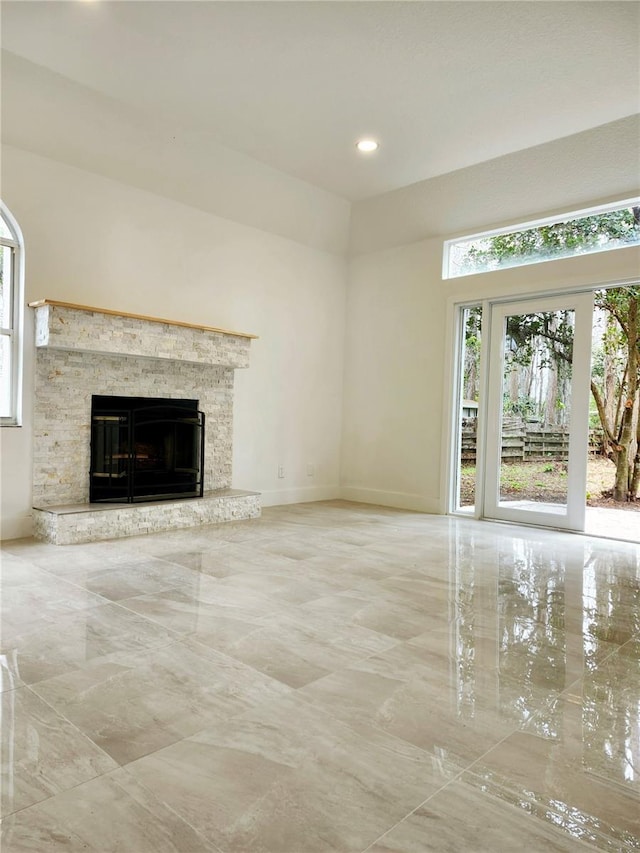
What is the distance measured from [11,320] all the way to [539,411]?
172 inches

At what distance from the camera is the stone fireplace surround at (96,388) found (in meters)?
4.04

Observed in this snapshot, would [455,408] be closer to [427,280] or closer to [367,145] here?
[427,280]

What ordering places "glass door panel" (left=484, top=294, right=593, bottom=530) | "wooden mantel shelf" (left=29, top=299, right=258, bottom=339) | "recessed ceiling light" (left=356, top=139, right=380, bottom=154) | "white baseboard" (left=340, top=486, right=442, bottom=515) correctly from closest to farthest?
"wooden mantel shelf" (left=29, top=299, right=258, bottom=339) → "recessed ceiling light" (left=356, top=139, right=380, bottom=154) → "glass door panel" (left=484, top=294, right=593, bottom=530) → "white baseboard" (left=340, top=486, right=442, bottom=515)

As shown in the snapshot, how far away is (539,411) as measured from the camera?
516cm

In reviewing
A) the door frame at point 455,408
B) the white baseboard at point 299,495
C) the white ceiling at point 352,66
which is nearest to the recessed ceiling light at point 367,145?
the white ceiling at point 352,66

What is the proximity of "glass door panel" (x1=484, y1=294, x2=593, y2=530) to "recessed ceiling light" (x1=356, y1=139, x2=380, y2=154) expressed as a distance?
1.87m

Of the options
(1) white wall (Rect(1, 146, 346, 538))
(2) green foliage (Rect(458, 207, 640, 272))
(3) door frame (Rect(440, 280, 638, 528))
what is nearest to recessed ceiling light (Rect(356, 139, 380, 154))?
(1) white wall (Rect(1, 146, 346, 538))

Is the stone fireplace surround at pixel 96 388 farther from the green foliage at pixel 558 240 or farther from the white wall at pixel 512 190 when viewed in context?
the green foliage at pixel 558 240

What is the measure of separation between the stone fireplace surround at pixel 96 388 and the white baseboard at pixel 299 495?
72 cm

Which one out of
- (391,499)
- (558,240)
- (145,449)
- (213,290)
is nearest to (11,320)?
(145,449)

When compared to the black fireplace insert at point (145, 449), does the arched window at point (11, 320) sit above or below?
above

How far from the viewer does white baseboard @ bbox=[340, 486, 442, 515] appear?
580 cm

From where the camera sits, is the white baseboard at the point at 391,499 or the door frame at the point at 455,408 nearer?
the door frame at the point at 455,408

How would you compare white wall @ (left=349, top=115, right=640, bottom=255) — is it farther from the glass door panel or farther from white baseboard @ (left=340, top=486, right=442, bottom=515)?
white baseboard @ (left=340, top=486, right=442, bottom=515)
